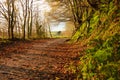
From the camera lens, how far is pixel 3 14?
103 ft

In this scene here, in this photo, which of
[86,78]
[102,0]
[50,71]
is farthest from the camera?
[102,0]

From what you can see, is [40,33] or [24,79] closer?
[24,79]

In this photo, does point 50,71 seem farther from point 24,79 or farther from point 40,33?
point 40,33

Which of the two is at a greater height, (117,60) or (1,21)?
(1,21)

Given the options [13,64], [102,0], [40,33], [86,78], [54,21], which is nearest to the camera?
[86,78]

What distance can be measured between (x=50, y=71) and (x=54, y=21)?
38142mm

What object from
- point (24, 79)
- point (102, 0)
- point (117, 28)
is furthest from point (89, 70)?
point (102, 0)

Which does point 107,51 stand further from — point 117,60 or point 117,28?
point 117,28

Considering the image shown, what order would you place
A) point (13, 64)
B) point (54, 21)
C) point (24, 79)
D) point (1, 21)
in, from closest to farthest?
point (24, 79) < point (13, 64) < point (1, 21) < point (54, 21)

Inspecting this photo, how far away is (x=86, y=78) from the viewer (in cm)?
770

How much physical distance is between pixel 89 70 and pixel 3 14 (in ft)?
82.7

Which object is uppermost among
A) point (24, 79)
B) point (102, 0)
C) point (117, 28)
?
point (102, 0)

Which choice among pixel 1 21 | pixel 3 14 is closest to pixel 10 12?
pixel 3 14

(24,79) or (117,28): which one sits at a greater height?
(117,28)
